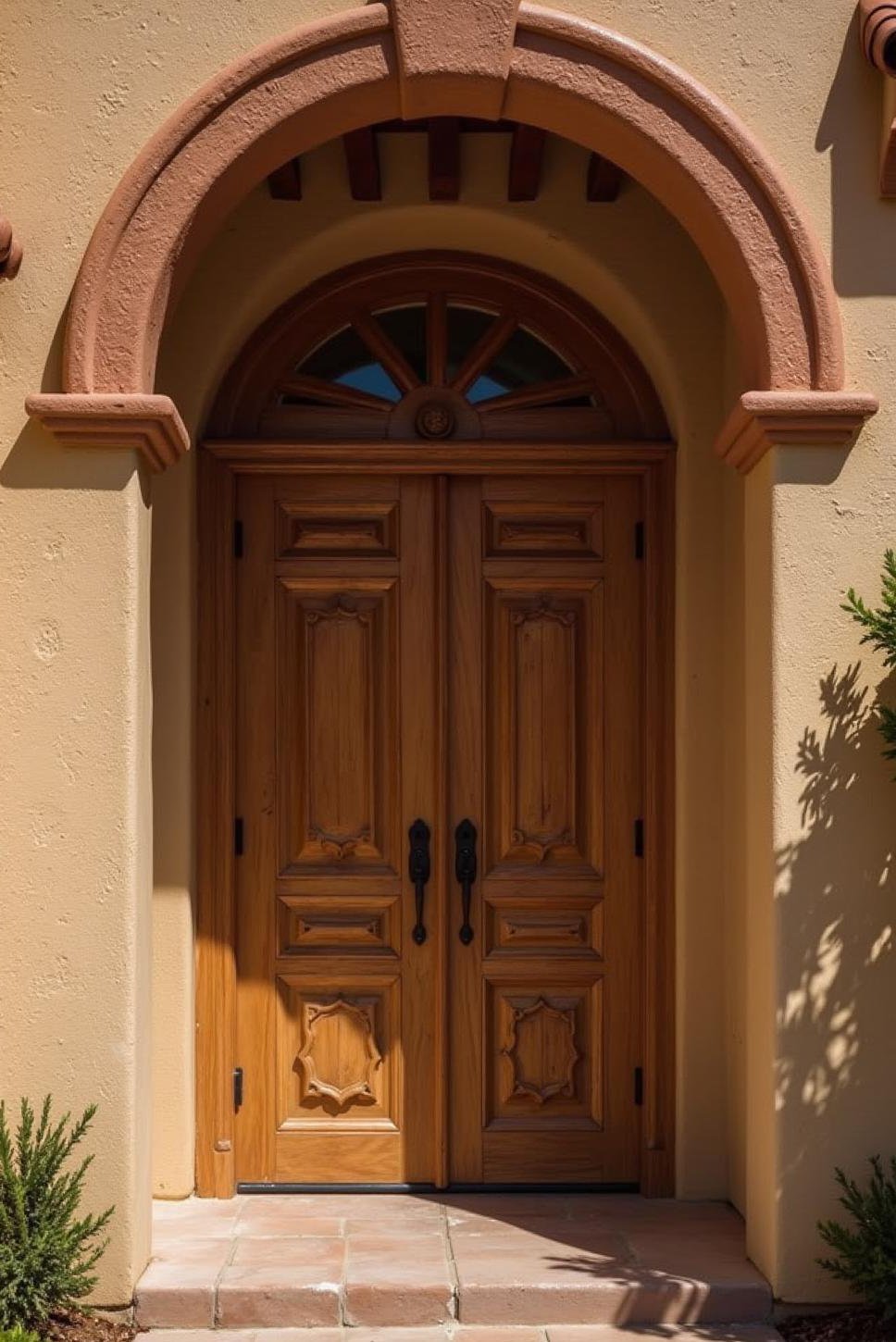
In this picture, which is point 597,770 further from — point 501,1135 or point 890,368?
point 890,368

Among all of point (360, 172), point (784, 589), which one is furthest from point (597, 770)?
point (360, 172)

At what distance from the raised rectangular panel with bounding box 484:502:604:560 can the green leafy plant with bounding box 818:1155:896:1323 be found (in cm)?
237

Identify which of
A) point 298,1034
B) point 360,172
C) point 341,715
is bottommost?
point 298,1034

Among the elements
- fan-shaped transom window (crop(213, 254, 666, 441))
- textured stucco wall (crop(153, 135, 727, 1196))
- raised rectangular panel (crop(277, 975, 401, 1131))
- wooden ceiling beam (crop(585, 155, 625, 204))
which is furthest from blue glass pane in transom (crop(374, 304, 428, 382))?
raised rectangular panel (crop(277, 975, 401, 1131))

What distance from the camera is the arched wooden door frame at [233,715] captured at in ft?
19.0

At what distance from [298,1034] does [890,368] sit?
3.09m

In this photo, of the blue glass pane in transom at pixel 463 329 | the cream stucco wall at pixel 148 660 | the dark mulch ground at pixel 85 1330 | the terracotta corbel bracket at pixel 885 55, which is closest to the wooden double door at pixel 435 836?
the blue glass pane in transom at pixel 463 329

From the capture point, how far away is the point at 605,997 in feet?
19.3

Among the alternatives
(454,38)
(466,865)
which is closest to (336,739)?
(466,865)

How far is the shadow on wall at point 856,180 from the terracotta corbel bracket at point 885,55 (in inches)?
1.2

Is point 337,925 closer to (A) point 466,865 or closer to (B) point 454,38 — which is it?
(A) point 466,865

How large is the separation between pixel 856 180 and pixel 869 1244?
A: 3109 mm

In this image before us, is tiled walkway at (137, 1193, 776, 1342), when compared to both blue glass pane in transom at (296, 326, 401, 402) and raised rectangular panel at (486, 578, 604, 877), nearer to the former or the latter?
raised rectangular panel at (486, 578, 604, 877)

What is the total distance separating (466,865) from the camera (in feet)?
19.2
